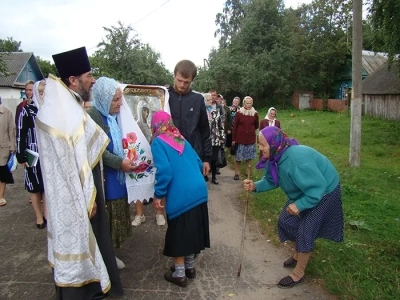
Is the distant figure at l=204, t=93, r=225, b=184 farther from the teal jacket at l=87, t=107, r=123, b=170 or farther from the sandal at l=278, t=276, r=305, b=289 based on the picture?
the teal jacket at l=87, t=107, r=123, b=170

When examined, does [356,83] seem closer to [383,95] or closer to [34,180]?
[34,180]

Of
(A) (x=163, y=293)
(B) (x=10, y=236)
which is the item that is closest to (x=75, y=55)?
(A) (x=163, y=293)

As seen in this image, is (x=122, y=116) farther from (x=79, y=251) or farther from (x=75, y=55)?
(x=79, y=251)

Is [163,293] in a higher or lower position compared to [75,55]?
lower

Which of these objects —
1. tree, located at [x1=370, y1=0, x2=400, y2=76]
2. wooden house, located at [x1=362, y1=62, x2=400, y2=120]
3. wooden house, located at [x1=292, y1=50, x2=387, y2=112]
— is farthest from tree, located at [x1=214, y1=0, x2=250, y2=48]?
tree, located at [x1=370, y1=0, x2=400, y2=76]

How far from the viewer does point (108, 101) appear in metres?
3.25

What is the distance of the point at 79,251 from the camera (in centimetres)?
275

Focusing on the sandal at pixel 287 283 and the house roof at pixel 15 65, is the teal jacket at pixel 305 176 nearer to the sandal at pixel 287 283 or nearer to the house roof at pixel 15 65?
the sandal at pixel 287 283

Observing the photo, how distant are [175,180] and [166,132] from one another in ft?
1.52

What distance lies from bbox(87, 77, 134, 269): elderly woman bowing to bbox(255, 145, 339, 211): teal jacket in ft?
4.81

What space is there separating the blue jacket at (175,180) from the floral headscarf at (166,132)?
4cm

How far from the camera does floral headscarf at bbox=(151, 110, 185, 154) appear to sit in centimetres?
330

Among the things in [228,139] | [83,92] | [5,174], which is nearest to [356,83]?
[228,139]

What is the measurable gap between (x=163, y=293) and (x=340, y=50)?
120ft
